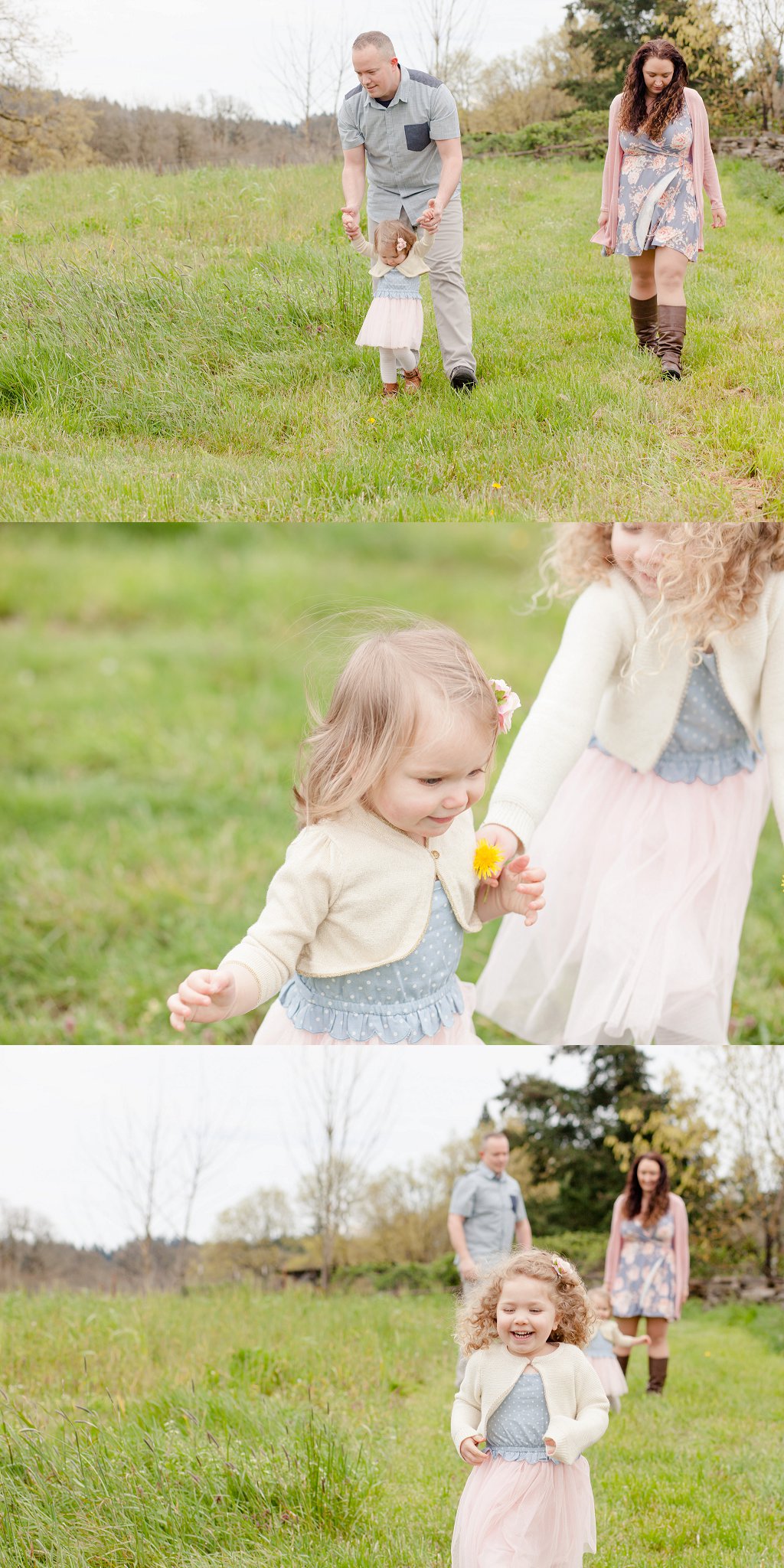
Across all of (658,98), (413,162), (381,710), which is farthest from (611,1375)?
(658,98)

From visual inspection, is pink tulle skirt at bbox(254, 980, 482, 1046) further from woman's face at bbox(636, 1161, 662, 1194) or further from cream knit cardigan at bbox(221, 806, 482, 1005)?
woman's face at bbox(636, 1161, 662, 1194)

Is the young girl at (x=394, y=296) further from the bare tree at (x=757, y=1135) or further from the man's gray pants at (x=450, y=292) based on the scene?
the bare tree at (x=757, y=1135)

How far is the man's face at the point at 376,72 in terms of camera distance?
216 inches

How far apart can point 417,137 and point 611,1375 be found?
5047 mm

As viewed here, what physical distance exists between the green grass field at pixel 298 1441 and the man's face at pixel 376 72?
491 cm

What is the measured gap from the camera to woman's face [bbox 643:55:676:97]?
578cm

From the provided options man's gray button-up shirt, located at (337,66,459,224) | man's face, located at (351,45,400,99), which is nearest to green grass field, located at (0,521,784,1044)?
man's gray button-up shirt, located at (337,66,459,224)

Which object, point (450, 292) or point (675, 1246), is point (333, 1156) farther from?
point (450, 292)

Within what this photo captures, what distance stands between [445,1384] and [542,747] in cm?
204

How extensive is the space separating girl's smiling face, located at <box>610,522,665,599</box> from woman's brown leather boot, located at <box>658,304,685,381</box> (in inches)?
122

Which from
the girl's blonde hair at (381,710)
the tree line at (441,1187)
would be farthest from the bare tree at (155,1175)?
the girl's blonde hair at (381,710)

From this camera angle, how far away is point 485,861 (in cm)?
303

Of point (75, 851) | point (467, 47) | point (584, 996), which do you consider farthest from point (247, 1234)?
point (467, 47)

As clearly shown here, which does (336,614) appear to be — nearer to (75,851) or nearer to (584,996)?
(584,996)
